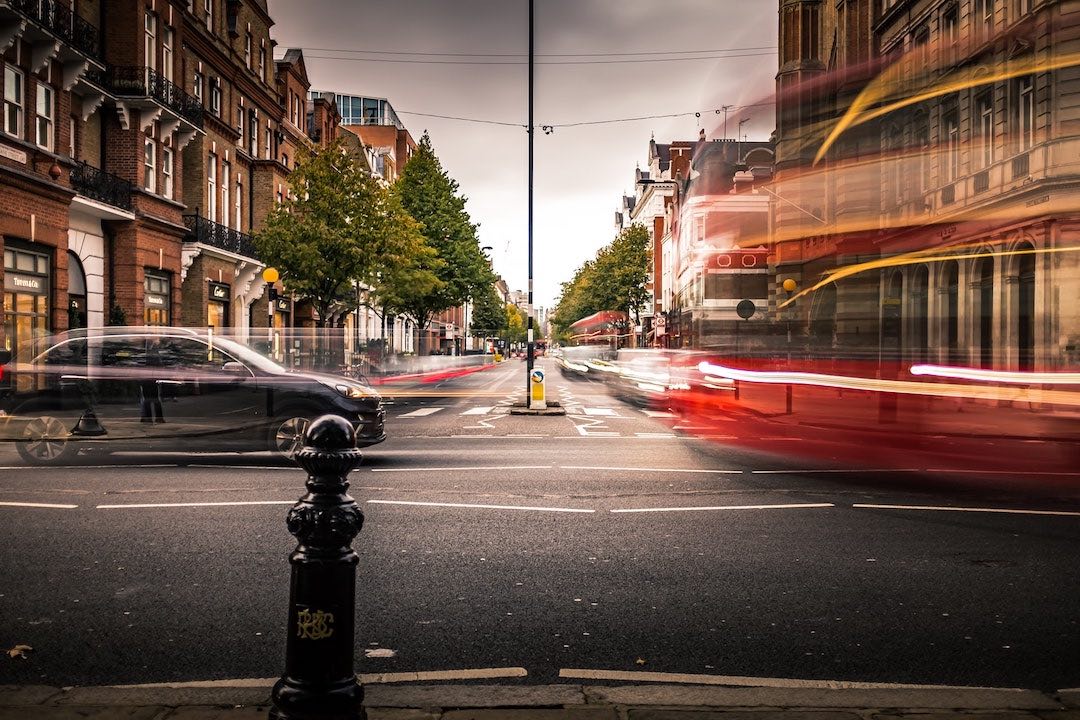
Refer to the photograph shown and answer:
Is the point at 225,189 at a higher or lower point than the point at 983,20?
lower

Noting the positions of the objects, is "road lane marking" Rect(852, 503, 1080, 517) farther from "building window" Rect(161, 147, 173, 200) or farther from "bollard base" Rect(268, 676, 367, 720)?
"building window" Rect(161, 147, 173, 200)

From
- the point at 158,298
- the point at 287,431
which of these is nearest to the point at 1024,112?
the point at 287,431

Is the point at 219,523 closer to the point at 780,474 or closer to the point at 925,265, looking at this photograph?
the point at 780,474

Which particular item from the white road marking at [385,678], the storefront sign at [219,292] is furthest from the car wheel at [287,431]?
the storefront sign at [219,292]

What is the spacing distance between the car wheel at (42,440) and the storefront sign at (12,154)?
452 inches

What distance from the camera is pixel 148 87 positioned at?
89.1 ft

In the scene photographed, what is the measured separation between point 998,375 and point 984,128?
14193 mm

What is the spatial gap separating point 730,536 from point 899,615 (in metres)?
2.11

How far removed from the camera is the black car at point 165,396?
11.4 m

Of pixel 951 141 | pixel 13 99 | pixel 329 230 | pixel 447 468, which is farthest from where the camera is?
pixel 329 230

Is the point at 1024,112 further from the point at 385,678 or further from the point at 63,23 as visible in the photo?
the point at 63,23

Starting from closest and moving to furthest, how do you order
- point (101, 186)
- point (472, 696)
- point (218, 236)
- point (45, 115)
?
point (472, 696) → point (45, 115) → point (101, 186) → point (218, 236)

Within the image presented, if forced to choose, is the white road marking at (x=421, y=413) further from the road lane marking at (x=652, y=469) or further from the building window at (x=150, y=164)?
the building window at (x=150, y=164)

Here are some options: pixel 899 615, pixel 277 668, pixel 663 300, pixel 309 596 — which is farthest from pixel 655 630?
pixel 663 300
